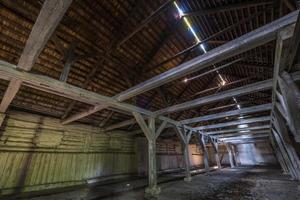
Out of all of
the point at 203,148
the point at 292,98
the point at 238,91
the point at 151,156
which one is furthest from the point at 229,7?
the point at 203,148

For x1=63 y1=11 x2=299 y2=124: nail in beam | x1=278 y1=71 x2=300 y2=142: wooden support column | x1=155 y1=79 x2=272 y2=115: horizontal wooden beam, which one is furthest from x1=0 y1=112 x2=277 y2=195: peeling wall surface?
x1=278 y1=71 x2=300 y2=142: wooden support column

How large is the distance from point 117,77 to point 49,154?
14.2 ft

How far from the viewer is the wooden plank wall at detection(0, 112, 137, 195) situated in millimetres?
5098

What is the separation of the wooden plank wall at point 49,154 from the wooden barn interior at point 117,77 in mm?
36

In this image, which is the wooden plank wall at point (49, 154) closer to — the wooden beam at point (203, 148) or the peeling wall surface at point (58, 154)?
the peeling wall surface at point (58, 154)

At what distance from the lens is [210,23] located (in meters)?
4.31

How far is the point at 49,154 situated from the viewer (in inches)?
A: 236

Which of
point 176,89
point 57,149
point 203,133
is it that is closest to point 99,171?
point 57,149

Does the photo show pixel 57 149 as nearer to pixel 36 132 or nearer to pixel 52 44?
pixel 36 132

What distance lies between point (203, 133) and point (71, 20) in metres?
9.48

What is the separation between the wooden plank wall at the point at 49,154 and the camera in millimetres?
5098

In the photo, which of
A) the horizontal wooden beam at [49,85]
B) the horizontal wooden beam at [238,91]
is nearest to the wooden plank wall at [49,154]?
the horizontal wooden beam at [49,85]

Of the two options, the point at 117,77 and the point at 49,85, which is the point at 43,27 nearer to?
the point at 49,85

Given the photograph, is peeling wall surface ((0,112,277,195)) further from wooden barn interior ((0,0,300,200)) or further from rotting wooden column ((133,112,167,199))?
rotting wooden column ((133,112,167,199))
